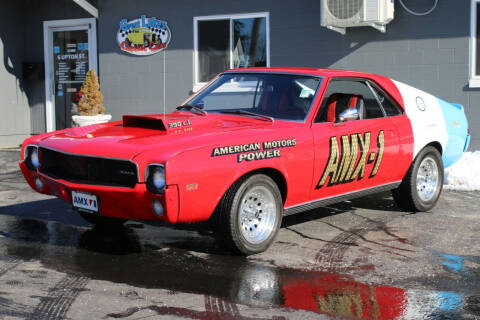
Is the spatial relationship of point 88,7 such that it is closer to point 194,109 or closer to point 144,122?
point 194,109

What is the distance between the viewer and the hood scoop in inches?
224

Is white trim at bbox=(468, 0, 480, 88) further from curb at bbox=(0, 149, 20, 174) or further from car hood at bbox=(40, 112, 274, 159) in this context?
curb at bbox=(0, 149, 20, 174)

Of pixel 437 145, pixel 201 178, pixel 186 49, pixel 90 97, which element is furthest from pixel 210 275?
pixel 90 97

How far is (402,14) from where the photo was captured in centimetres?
1153

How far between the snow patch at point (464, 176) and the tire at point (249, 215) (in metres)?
4.15

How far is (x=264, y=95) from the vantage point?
6387mm

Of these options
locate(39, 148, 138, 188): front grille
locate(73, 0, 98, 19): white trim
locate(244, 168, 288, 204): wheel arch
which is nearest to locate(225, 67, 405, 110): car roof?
locate(244, 168, 288, 204): wheel arch

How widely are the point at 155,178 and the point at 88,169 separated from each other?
0.75 m

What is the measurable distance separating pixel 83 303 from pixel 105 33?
10.2 metres

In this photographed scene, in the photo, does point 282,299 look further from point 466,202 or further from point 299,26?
point 299,26

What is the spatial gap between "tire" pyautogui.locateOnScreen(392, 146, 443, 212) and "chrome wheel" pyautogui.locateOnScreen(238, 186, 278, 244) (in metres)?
2.15

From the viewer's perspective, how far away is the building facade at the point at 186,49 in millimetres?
11344

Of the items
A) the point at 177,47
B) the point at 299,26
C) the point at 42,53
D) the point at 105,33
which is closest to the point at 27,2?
the point at 42,53

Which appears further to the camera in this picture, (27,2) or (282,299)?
(27,2)
